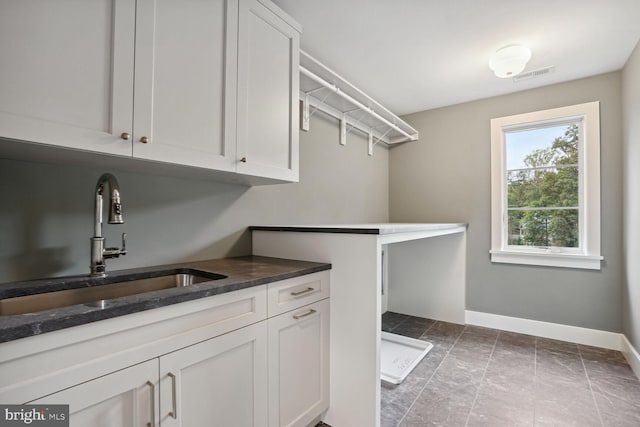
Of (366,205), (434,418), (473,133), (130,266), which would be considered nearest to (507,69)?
(473,133)

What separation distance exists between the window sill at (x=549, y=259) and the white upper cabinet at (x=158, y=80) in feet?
7.88

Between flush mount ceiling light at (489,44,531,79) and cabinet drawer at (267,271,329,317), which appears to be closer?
cabinet drawer at (267,271,329,317)

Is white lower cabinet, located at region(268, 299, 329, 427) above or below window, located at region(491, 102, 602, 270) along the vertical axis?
below

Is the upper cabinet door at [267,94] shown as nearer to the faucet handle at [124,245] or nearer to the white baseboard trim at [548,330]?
the faucet handle at [124,245]

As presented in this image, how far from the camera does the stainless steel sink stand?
40.9 inches

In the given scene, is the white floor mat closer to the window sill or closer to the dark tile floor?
the dark tile floor

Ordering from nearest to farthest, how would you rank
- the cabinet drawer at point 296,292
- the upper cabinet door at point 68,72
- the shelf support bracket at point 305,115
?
the upper cabinet door at point 68,72
the cabinet drawer at point 296,292
the shelf support bracket at point 305,115

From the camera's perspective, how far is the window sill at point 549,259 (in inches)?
99.6

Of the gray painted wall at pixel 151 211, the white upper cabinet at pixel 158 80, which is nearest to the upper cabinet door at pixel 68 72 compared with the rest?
the white upper cabinet at pixel 158 80

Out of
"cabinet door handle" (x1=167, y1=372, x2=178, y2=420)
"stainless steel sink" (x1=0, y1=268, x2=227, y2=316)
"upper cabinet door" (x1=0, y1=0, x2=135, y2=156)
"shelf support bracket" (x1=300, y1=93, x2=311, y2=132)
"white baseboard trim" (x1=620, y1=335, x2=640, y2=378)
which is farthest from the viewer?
"shelf support bracket" (x1=300, y1=93, x2=311, y2=132)

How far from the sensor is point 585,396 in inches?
71.3

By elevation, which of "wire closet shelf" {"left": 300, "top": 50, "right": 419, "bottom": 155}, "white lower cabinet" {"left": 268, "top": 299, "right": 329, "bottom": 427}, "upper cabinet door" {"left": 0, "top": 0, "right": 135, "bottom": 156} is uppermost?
"wire closet shelf" {"left": 300, "top": 50, "right": 419, "bottom": 155}

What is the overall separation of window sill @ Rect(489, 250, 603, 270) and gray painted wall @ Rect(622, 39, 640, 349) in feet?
0.70

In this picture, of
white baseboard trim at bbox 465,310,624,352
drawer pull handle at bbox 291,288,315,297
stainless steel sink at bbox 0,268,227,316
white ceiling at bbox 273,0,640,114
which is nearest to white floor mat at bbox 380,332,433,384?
white baseboard trim at bbox 465,310,624,352
